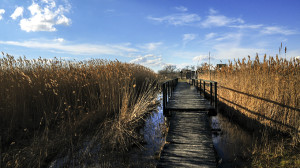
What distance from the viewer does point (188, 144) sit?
3555mm

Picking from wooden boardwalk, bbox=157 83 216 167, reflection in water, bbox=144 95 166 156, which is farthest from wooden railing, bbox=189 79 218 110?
reflection in water, bbox=144 95 166 156

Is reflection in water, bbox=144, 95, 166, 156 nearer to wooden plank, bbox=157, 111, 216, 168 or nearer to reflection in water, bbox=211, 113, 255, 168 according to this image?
wooden plank, bbox=157, 111, 216, 168

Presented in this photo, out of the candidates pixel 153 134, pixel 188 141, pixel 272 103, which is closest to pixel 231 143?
pixel 188 141

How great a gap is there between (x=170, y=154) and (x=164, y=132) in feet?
4.74

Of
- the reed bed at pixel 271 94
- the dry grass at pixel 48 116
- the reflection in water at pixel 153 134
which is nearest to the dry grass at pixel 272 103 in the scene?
the reed bed at pixel 271 94

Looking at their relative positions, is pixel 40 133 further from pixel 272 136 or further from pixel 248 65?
pixel 248 65

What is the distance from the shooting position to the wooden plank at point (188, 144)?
2.95 meters

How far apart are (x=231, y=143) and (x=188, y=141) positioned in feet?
4.09

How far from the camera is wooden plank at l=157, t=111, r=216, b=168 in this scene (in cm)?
295

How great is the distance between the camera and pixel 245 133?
466cm

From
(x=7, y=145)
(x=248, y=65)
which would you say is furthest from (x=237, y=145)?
(x=7, y=145)

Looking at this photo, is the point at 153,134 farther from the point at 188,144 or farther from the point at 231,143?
the point at 231,143

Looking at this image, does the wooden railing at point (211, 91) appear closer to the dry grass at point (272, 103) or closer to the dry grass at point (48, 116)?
the dry grass at point (272, 103)

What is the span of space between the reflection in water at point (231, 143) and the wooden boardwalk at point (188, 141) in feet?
1.32
